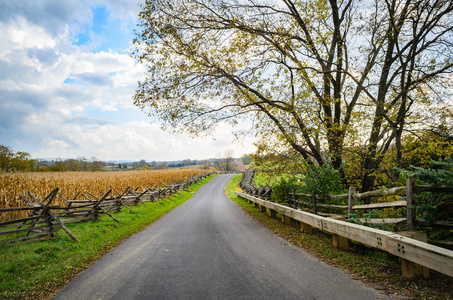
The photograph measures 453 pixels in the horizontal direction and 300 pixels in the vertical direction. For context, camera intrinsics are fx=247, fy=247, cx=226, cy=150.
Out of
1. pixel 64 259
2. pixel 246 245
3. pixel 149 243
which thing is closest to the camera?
pixel 64 259

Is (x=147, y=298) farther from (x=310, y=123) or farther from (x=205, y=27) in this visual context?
(x=205, y=27)

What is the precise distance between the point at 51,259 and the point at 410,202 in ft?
27.8

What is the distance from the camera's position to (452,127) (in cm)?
1037

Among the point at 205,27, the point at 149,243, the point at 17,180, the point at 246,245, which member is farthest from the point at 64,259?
the point at 205,27

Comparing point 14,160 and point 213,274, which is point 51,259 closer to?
point 213,274

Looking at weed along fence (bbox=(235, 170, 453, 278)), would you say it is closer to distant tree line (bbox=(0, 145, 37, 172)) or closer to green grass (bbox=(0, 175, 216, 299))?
green grass (bbox=(0, 175, 216, 299))

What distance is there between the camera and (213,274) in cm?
493

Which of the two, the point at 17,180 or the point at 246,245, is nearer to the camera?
the point at 246,245

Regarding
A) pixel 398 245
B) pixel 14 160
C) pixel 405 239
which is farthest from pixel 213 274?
pixel 14 160

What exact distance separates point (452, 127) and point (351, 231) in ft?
28.3

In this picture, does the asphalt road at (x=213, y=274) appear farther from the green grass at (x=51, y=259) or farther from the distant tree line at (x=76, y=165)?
the distant tree line at (x=76, y=165)

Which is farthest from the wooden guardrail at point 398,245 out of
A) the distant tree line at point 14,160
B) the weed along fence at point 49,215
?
the distant tree line at point 14,160

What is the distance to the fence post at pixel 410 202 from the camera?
184 inches

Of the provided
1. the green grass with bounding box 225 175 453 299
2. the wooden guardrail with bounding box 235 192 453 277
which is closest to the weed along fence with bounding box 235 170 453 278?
the wooden guardrail with bounding box 235 192 453 277
